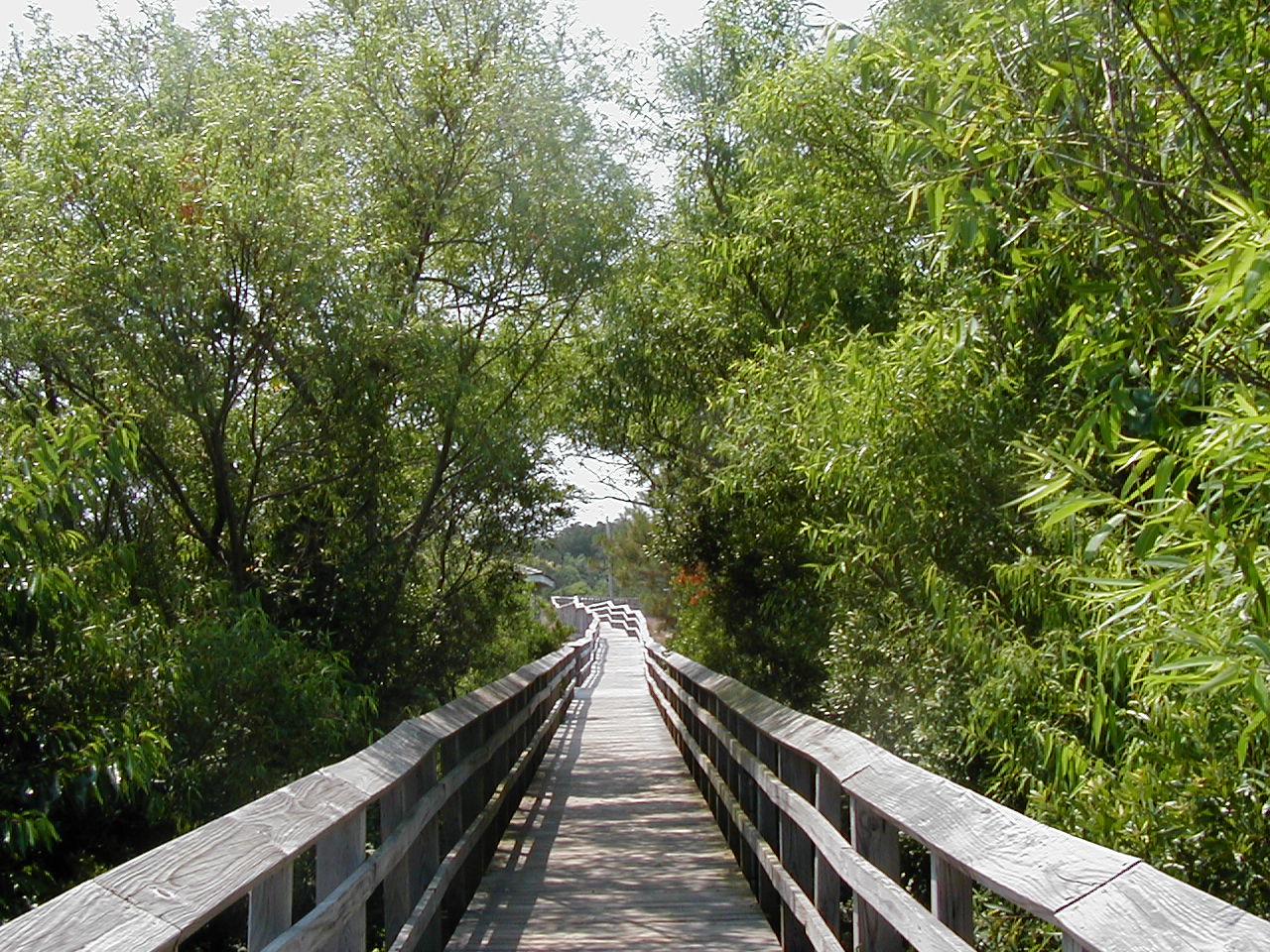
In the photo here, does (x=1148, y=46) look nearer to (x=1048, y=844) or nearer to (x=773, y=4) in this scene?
(x=1048, y=844)

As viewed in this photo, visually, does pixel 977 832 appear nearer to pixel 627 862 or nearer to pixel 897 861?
pixel 897 861

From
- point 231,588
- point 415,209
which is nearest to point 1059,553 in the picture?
point 231,588

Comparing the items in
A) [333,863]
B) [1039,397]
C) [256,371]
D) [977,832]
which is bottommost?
[333,863]

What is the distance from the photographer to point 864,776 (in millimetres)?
3795

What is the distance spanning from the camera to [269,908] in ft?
9.63

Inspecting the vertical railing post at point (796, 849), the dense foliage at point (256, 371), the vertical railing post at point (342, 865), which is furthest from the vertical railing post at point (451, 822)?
the vertical railing post at point (342, 865)

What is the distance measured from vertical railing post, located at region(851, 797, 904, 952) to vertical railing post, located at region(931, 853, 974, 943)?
604 mm

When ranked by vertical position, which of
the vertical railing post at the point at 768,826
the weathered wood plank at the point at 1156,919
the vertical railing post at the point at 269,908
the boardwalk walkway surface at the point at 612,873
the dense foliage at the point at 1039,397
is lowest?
the boardwalk walkway surface at the point at 612,873

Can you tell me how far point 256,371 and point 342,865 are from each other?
17.2 ft

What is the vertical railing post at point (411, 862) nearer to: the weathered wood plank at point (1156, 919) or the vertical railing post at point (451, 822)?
the vertical railing post at point (451, 822)

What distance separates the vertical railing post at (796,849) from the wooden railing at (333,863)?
1312 millimetres

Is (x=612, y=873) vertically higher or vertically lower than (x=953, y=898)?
lower

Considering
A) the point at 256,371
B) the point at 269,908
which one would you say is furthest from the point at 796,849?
the point at 256,371

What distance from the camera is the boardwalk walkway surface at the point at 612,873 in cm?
581
